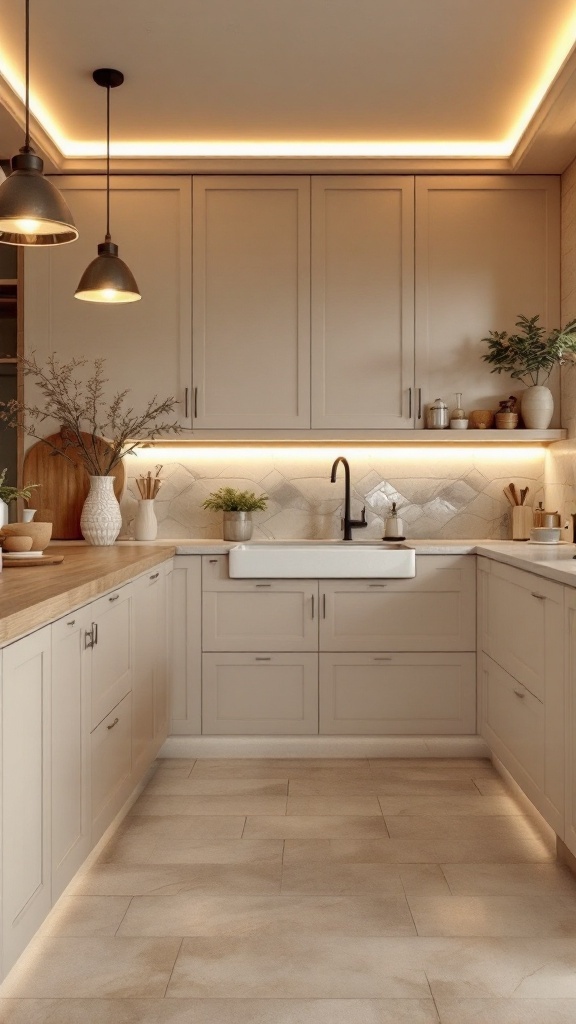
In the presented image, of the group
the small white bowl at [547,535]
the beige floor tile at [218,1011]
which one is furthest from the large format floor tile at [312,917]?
the small white bowl at [547,535]

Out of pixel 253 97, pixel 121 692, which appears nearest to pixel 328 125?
pixel 253 97

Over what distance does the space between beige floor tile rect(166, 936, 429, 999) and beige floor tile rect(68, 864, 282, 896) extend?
0.93ft

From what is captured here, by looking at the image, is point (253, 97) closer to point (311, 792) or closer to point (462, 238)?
point (462, 238)

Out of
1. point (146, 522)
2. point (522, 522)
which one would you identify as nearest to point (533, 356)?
point (522, 522)

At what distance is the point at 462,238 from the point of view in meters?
3.86

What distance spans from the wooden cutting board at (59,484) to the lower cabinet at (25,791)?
7.25 feet

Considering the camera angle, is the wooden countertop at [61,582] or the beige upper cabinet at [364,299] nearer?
the wooden countertop at [61,582]

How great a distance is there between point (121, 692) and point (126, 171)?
2.52 m

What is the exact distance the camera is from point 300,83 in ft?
10.7

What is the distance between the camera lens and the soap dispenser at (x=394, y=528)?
3.94 meters

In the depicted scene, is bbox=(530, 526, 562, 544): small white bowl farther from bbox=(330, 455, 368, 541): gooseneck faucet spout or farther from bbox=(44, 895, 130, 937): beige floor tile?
bbox=(44, 895, 130, 937): beige floor tile

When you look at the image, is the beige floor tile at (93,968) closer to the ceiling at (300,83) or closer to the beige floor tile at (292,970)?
the beige floor tile at (292,970)

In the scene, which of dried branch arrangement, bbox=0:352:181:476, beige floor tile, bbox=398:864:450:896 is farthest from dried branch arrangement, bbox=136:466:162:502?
beige floor tile, bbox=398:864:450:896

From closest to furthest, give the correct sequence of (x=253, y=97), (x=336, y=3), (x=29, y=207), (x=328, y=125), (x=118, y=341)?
(x=29, y=207)
(x=336, y=3)
(x=253, y=97)
(x=328, y=125)
(x=118, y=341)
